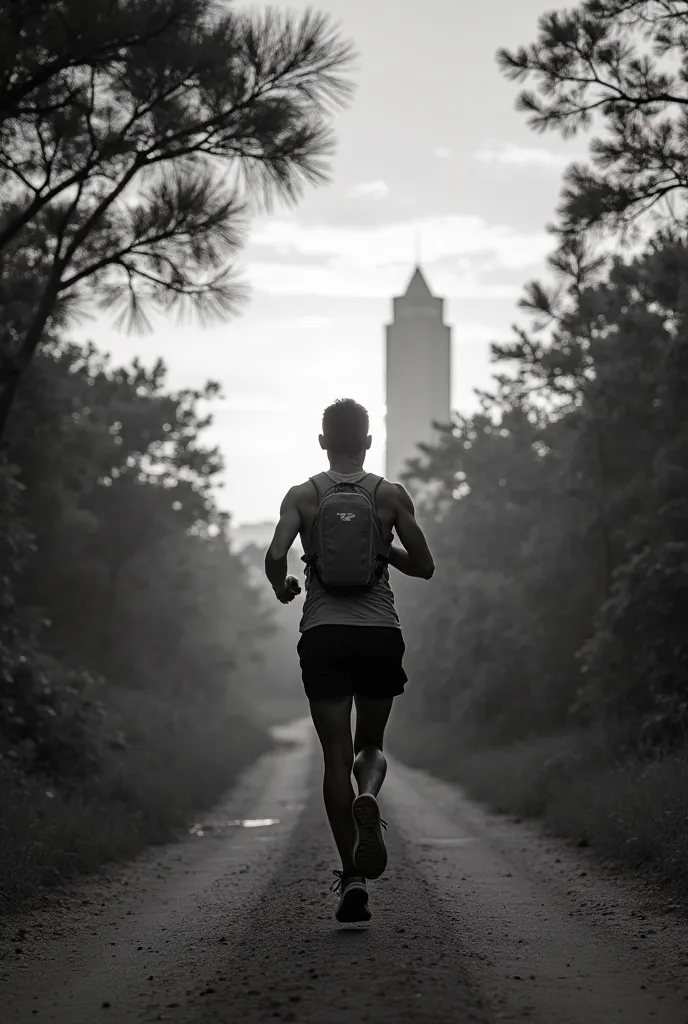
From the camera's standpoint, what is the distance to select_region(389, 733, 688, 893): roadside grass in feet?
Result: 26.6

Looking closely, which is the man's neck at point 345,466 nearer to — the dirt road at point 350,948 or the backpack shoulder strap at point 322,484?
the backpack shoulder strap at point 322,484

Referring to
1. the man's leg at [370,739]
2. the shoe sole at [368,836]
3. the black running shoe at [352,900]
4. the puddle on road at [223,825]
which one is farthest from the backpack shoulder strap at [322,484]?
the puddle on road at [223,825]

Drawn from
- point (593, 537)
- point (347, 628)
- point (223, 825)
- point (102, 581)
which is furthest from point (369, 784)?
point (102, 581)

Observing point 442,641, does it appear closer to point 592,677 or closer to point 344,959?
point 592,677

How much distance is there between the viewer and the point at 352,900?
5520 mm

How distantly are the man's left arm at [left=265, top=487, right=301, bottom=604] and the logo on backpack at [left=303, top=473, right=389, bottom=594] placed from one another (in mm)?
102

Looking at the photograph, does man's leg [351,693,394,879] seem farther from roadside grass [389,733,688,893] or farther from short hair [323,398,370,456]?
roadside grass [389,733,688,893]

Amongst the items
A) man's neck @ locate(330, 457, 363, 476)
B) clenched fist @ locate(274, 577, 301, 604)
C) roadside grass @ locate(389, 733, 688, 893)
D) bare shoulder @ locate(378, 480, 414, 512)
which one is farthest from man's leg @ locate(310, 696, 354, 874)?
roadside grass @ locate(389, 733, 688, 893)

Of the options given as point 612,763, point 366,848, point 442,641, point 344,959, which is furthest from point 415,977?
point 442,641

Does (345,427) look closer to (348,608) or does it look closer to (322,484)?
(322,484)

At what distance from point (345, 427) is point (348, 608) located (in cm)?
92

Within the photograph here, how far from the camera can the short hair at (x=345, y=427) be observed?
593cm

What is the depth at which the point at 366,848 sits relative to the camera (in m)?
5.28

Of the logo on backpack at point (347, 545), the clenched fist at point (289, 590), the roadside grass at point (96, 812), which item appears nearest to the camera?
the clenched fist at point (289, 590)
